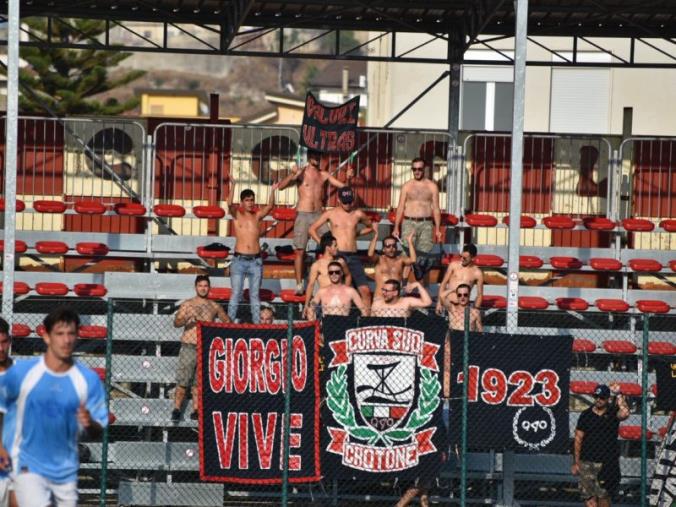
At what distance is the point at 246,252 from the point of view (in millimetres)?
18391

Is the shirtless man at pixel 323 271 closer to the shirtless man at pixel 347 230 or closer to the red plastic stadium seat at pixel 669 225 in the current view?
the shirtless man at pixel 347 230

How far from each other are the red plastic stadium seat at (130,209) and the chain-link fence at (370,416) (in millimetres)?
3210

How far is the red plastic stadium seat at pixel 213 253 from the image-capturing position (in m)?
19.2

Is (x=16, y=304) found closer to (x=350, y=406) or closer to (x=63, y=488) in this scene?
(x=350, y=406)

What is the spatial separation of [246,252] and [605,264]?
508 centimetres

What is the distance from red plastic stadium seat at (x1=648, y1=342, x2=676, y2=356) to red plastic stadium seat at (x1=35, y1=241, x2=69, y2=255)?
787cm

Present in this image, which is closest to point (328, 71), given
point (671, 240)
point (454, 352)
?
point (671, 240)

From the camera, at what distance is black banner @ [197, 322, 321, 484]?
607 inches

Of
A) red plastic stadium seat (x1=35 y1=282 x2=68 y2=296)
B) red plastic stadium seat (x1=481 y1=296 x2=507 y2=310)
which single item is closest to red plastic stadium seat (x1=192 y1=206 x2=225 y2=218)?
red plastic stadium seat (x1=35 y1=282 x2=68 y2=296)

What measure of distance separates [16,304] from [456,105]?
711 cm

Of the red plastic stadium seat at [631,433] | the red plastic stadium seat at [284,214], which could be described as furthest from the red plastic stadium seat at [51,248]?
the red plastic stadium seat at [631,433]

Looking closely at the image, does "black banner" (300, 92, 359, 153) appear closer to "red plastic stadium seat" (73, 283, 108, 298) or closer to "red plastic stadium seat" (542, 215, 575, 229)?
"red plastic stadium seat" (542, 215, 575, 229)

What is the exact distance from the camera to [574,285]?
21.5m

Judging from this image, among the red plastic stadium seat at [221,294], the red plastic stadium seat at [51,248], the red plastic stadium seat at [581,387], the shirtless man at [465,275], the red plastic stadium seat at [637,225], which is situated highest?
the red plastic stadium seat at [637,225]
